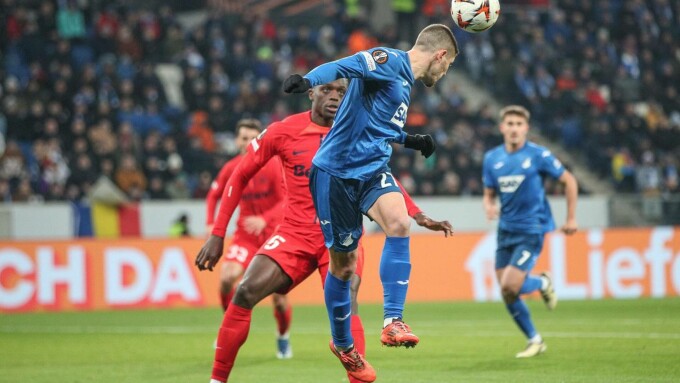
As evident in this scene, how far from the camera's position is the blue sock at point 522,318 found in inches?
416

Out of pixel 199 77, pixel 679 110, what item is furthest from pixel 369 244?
pixel 679 110

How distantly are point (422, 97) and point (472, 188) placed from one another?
3285 mm

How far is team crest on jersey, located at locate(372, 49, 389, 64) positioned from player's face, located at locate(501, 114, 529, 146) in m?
5.04

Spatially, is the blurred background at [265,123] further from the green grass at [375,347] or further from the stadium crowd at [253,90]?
the green grass at [375,347]

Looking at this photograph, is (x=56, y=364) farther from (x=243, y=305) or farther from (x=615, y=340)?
(x=615, y=340)

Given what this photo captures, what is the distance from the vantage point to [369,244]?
60.3 ft

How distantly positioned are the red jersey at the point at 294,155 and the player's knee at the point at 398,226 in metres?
1.10

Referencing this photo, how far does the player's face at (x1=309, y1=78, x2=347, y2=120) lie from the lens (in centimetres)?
794

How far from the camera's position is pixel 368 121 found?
679 centimetres

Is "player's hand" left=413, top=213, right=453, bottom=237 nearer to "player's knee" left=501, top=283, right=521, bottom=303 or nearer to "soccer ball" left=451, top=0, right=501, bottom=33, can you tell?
"soccer ball" left=451, top=0, right=501, bottom=33

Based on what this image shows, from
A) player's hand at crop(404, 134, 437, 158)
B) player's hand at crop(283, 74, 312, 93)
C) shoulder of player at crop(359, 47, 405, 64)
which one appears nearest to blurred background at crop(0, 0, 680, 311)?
player's hand at crop(404, 134, 437, 158)

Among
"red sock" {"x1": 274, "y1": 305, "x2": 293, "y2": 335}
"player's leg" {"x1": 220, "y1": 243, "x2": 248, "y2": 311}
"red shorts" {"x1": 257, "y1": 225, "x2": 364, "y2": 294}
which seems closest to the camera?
"red shorts" {"x1": 257, "y1": 225, "x2": 364, "y2": 294}

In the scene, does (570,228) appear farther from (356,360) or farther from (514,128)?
(356,360)

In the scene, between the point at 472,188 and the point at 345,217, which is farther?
the point at 472,188
